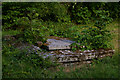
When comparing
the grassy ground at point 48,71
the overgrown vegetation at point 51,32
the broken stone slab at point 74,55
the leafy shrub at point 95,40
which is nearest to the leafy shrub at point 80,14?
the overgrown vegetation at point 51,32

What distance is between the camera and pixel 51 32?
729cm

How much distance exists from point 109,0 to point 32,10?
Result: 513cm

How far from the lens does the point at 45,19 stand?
8.46 meters

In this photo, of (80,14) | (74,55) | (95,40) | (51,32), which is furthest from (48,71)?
(80,14)

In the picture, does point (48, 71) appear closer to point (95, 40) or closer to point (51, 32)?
point (95, 40)

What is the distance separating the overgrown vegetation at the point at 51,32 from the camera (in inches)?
158

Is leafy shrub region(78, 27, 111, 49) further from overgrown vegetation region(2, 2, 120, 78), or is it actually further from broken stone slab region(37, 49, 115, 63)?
broken stone slab region(37, 49, 115, 63)

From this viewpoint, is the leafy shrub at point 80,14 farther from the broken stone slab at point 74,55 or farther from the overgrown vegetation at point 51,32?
the broken stone slab at point 74,55

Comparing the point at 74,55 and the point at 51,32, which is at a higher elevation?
the point at 51,32

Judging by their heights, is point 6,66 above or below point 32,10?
below

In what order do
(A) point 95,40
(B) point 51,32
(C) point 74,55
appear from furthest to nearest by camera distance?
1. (B) point 51,32
2. (A) point 95,40
3. (C) point 74,55

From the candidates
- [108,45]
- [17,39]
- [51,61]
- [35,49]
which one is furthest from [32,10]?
[108,45]

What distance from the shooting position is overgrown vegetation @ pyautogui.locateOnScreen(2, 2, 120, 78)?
13.2 feet

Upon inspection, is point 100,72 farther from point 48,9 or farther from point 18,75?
point 48,9
